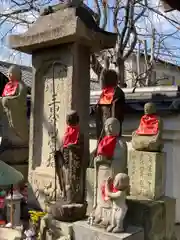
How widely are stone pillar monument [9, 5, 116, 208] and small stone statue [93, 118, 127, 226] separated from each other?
1328 mm

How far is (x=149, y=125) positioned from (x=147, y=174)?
0.73 meters

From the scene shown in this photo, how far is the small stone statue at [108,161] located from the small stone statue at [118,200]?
0.56ft

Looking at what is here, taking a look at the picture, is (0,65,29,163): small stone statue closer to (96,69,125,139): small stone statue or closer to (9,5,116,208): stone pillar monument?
(9,5,116,208): stone pillar monument

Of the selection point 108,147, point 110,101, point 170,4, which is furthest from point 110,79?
point 170,4

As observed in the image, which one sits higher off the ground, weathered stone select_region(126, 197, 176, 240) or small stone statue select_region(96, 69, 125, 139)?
small stone statue select_region(96, 69, 125, 139)

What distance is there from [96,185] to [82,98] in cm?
191

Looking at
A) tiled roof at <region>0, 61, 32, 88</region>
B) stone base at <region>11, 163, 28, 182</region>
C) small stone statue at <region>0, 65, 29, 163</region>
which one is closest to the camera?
small stone statue at <region>0, 65, 29, 163</region>

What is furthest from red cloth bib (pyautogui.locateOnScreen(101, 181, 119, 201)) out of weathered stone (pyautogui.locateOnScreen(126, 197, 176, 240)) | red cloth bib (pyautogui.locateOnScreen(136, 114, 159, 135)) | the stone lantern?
the stone lantern

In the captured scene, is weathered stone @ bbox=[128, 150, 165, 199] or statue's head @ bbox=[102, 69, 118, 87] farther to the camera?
statue's head @ bbox=[102, 69, 118, 87]

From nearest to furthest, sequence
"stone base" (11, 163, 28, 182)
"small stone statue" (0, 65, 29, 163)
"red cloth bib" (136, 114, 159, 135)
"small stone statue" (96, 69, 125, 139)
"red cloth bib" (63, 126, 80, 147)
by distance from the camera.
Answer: "red cloth bib" (136, 114, 159, 135) → "red cloth bib" (63, 126, 80, 147) → "small stone statue" (96, 69, 125, 139) → "small stone statue" (0, 65, 29, 163) → "stone base" (11, 163, 28, 182)

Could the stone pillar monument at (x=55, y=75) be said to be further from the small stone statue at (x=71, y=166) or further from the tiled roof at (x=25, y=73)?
the tiled roof at (x=25, y=73)

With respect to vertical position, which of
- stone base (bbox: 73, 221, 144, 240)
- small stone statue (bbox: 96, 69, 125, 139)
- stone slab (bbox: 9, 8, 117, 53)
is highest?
stone slab (bbox: 9, 8, 117, 53)

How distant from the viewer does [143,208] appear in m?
3.98

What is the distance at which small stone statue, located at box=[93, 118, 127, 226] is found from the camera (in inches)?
148
